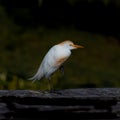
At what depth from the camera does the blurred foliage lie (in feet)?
57.2

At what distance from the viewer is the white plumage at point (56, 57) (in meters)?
8.33

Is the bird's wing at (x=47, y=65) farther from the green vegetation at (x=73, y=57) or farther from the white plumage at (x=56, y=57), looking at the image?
the green vegetation at (x=73, y=57)

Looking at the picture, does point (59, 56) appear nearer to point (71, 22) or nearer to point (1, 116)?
point (1, 116)

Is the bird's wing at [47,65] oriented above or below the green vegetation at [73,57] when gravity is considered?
below

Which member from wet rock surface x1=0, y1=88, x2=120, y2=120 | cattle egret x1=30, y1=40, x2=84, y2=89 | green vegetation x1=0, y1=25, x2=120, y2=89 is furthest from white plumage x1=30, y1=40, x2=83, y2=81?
green vegetation x1=0, y1=25, x2=120, y2=89

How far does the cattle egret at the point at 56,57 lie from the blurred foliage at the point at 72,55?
25.4ft

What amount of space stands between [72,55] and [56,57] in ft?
38.7

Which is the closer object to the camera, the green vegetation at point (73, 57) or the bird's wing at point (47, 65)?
the bird's wing at point (47, 65)

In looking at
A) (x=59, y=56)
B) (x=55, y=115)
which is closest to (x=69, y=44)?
(x=59, y=56)

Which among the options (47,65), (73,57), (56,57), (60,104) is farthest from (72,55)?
(60,104)

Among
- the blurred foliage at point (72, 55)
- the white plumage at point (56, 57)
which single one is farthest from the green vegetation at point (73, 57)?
the white plumage at point (56, 57)

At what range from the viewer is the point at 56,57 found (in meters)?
8.37

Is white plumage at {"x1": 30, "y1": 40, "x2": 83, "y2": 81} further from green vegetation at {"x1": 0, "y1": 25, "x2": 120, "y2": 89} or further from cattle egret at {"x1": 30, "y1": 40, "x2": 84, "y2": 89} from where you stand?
green vegetation at {"x1": 0, "y1": 25, "x2": 120, "y2": 89}

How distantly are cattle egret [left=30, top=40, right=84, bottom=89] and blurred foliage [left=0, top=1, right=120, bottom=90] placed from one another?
7752mm
